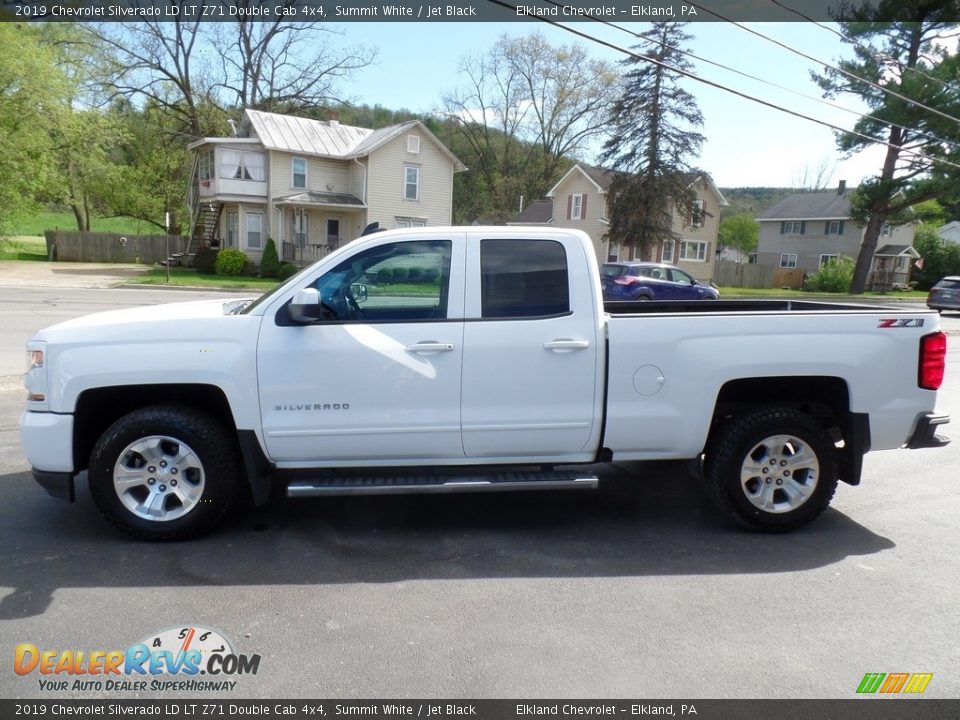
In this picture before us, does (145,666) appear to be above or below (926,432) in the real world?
below

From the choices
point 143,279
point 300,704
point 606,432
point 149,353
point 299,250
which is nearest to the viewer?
point 300,704

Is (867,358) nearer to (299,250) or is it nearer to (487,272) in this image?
(487,272)

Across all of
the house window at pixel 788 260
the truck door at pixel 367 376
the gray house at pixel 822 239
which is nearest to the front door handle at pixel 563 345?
the truck door at pixel 367 376

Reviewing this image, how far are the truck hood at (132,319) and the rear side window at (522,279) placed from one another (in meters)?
1.68

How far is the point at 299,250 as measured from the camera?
123 ft

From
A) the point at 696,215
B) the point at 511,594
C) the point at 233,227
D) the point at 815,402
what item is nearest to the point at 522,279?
the point at 511,594

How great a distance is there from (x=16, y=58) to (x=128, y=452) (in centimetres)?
3332

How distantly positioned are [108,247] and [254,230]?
978 cm

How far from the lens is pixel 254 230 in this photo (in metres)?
37.7

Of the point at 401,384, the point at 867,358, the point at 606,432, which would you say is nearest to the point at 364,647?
the point at 401,384

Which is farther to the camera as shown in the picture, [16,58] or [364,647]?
[16,58]

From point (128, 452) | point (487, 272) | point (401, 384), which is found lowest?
point (128, 452)

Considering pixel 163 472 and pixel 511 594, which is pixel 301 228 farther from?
pixel 511 594

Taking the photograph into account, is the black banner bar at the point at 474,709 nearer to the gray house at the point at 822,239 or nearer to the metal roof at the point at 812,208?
the gray house at the point at 822,239
